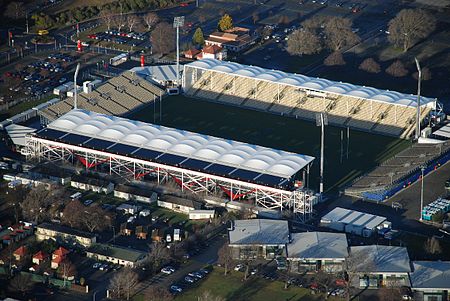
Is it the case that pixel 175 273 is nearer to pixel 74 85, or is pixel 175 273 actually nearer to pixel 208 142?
pixel 208 142

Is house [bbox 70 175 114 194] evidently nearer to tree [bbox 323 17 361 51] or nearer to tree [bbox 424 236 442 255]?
tree [bbox 424 236 442 255]

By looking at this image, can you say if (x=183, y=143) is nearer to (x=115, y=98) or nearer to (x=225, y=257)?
(x=115, y=98)

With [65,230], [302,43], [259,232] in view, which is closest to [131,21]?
[302,43]

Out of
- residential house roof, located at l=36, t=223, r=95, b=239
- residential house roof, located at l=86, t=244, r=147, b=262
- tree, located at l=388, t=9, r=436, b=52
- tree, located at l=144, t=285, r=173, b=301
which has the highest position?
tree, located at l=388, t=9, r=436, b=52

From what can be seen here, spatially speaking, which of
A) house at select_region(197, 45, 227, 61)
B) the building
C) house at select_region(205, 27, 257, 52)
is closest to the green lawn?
the building

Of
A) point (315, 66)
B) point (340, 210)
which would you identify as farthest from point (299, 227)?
point (315, 66)

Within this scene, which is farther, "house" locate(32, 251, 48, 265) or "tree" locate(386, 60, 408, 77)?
"tree" locate(386, 60, 408, 77)

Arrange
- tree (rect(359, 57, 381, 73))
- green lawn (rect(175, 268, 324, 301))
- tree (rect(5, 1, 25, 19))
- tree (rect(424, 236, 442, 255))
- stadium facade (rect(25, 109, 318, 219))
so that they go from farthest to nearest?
1. tree (rect(5, 1, 25, 19))
2. tree (rect(359, 57, 381, 73))
3. stadium facade (rect(25, 109, 318, 219))
4. tree (rect(424, 236, 442, 255))
5. green lawn (rect(175, 268, 324, 301))
